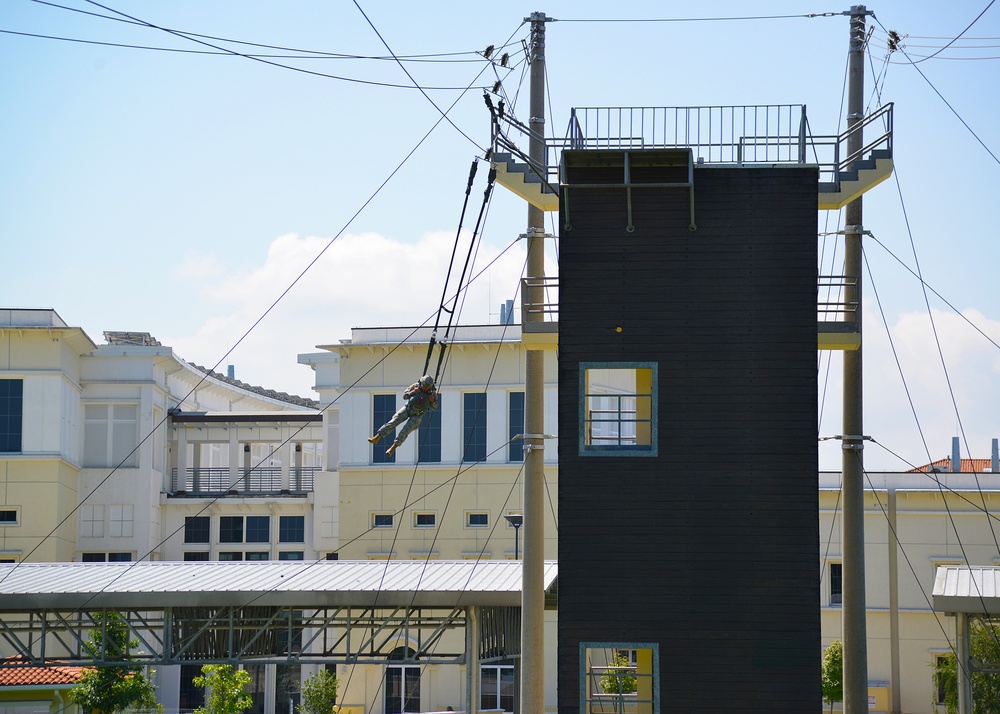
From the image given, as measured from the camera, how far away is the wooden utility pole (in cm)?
2319

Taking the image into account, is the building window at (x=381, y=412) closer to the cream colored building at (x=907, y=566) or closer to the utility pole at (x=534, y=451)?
the cream colored building at (x=907, y=566)

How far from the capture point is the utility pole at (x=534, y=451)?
23.5 m

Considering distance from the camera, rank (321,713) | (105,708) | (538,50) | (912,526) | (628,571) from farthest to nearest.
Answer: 1. (912,526)
2. (321,713)
3. (105,708)
4. (538,50)
5. (628,571)

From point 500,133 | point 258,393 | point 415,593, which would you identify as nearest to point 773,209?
point 500,133

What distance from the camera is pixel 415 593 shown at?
2580 cm

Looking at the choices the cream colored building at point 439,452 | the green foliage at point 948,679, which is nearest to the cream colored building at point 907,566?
the green foliage at point 948,679

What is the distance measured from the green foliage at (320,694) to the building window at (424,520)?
7.33m

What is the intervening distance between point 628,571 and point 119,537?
36.6 meters

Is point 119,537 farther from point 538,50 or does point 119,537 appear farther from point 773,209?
point 773,209

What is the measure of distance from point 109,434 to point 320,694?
15037mm

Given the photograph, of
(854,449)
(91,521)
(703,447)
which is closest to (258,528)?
(91,521)

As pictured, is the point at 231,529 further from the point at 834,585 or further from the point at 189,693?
the point at 834,585

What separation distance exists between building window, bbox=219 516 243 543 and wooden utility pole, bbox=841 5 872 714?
35.9 m

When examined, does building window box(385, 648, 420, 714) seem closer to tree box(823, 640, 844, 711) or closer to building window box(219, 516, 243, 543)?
building window box(219, 516, 243, 543)
